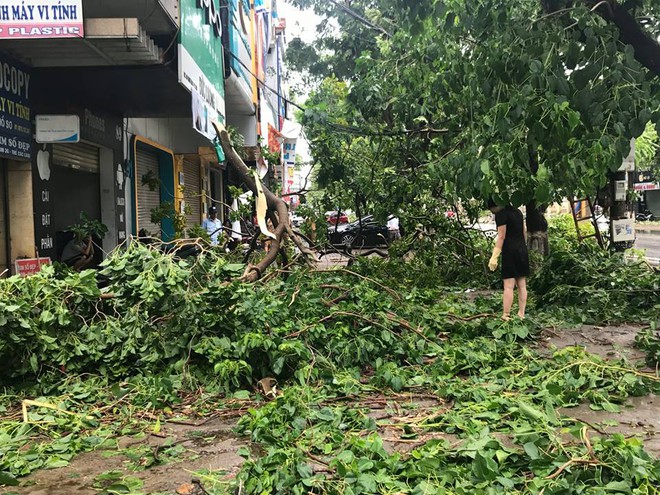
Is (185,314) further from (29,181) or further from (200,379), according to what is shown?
(29,181)

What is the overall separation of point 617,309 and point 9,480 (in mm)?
7281

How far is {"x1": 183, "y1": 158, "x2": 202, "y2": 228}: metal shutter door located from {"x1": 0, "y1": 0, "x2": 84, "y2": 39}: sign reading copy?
988 centimetres

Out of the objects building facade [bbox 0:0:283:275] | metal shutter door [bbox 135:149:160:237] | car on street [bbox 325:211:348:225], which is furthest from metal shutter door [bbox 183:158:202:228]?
car on street [bbox 325:211:348:225]

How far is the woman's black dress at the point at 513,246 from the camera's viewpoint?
711 centimetres

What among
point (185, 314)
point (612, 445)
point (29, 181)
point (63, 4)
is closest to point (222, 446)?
point (185, 314)

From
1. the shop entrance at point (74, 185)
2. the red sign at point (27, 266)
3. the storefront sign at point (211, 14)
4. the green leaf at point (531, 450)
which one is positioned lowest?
the green leaf at point (531, 450)

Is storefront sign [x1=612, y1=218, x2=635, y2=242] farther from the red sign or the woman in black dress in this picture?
the red sign

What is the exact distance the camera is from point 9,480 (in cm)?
300

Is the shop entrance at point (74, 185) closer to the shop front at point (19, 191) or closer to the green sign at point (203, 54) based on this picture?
the shop front at point (19, 191)

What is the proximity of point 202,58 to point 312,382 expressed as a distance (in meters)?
5.85

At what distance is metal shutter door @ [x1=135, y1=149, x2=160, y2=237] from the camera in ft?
39.2

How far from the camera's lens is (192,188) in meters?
16.6

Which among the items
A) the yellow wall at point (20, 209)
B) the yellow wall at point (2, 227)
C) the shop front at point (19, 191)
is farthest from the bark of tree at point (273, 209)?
the yellow wall at point (2, 227)

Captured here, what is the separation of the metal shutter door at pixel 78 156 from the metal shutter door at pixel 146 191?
163 centimetres
